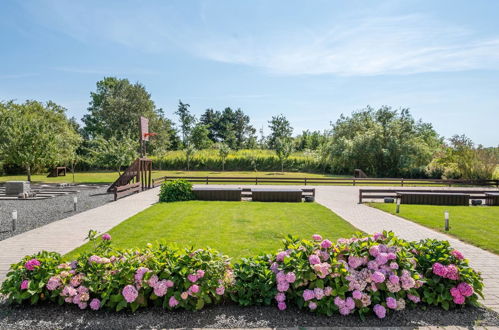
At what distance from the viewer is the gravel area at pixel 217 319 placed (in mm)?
3500

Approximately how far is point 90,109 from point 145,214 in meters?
53.9

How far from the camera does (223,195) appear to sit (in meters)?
14.9

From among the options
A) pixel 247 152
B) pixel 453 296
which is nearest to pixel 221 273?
pixel 453 296

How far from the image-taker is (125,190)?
16281 millimetres

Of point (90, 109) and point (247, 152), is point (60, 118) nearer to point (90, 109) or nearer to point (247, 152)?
point (90, 109)

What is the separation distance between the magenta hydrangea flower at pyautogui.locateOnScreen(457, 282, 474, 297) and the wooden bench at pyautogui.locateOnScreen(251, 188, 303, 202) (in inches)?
426

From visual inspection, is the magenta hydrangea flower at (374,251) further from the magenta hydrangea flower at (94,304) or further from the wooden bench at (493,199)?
the wooden bench at (493,199)

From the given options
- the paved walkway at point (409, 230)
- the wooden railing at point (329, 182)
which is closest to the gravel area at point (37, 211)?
the wooden railing at point (329, 182)

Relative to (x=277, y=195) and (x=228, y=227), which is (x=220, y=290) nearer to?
(x=228, y=227)

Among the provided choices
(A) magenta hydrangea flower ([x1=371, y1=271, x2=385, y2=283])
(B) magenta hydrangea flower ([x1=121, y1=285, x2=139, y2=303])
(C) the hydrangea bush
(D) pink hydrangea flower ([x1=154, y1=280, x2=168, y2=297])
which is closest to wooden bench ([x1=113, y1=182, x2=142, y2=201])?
(C) the hydrangea bush

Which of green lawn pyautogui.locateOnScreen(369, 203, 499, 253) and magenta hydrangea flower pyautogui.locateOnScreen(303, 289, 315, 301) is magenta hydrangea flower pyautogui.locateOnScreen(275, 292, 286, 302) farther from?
green lawn pyautogui.locateOnScreen(369, 203, 499, 253)

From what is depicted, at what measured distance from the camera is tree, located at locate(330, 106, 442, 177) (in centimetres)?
3231

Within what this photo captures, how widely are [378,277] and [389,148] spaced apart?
33485 millimetres

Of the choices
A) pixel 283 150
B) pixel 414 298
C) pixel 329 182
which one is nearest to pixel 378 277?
pixel 414 298
